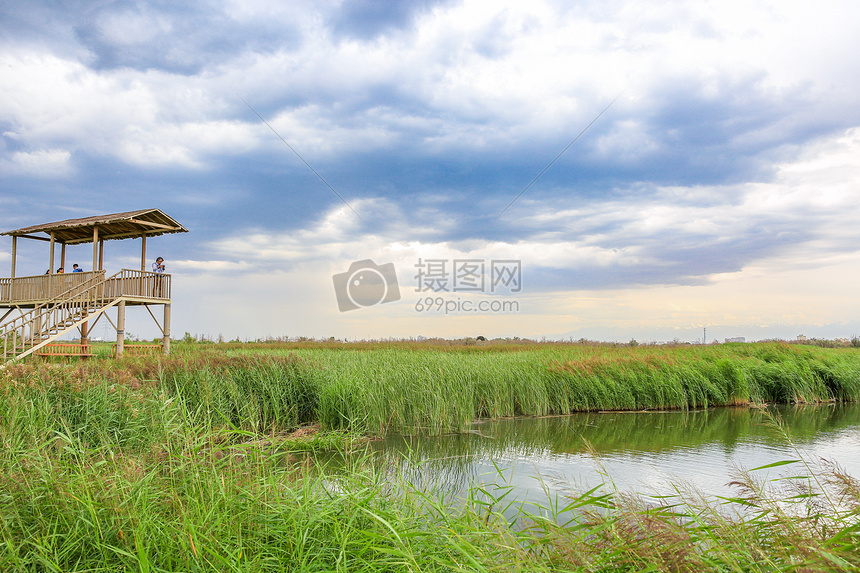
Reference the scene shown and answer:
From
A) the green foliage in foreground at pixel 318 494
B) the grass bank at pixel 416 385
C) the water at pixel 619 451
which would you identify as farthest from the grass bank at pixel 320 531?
the grass bank at pixel 416 385

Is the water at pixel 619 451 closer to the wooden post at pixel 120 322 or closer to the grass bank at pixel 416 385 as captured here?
the grass bank at pixel 416 385

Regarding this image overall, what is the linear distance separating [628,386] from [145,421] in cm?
1173

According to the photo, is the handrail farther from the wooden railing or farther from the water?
the water

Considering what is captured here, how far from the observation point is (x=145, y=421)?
6.65m

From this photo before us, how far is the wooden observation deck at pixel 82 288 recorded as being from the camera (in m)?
18.7

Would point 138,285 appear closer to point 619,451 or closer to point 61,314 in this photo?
point 61,314

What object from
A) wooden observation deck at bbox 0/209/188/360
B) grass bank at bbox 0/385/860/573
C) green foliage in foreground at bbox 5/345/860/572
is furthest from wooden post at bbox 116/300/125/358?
grass bank at bbox 0/385/860/573

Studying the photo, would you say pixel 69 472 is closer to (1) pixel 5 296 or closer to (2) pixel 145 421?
(2) pixel 145 421

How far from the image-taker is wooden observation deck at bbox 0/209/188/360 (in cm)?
1867

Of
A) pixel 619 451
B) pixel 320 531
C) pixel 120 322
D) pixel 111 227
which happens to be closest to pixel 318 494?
pixel 320 531

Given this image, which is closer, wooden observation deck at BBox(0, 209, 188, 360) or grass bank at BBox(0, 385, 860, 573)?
grass bank at BBox(0, 385, 860, 573)

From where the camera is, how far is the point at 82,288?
19781 millimetres

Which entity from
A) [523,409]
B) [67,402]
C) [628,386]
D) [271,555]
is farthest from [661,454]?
[67,402]

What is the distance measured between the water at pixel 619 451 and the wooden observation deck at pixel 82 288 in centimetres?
1611
